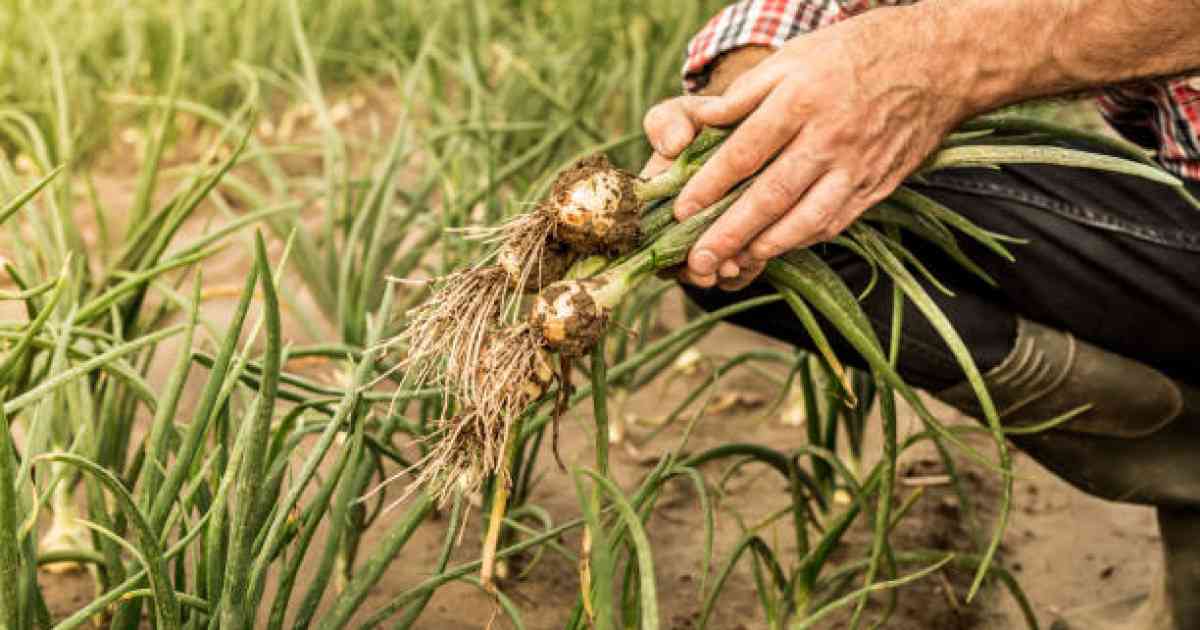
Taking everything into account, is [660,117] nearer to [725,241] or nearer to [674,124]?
[674,124]

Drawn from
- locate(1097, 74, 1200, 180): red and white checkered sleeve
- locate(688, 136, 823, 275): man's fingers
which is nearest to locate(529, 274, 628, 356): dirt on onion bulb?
locate(688, 136, 823, 275): man's fingers

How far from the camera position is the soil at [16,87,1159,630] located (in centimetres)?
149

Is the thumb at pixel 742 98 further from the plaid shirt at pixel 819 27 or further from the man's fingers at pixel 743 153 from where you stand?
the plaid shirt at pixel 819 27

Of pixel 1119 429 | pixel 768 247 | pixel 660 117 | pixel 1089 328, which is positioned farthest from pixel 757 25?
pixel 1119 429

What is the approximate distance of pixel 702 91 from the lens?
1.48m

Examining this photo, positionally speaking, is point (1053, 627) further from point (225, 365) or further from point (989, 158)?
point (225, 365)

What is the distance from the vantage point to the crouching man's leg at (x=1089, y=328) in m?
1.43

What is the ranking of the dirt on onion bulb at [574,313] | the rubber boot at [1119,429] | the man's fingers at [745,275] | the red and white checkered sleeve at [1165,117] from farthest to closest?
the rubber boot at [1119,429] < the red and white checkered sleeve at [1165,117] < the man's fingers at [745,275] < the dirt on onion bulb at [574,313]

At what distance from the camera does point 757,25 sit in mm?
1426

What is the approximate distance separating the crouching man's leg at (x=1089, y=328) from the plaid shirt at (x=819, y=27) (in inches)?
2.2

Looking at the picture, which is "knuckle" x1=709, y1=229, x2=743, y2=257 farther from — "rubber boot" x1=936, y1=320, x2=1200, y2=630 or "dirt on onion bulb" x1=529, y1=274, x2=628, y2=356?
"rubber boot" x1=936, y1=320, x2=1200, y2=630

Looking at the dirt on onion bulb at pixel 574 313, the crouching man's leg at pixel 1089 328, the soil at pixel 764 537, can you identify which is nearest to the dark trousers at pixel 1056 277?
the crouching man's leg at pixel 1089 328

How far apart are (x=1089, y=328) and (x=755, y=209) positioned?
0.60 meters

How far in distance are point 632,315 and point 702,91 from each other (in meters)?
0.42
